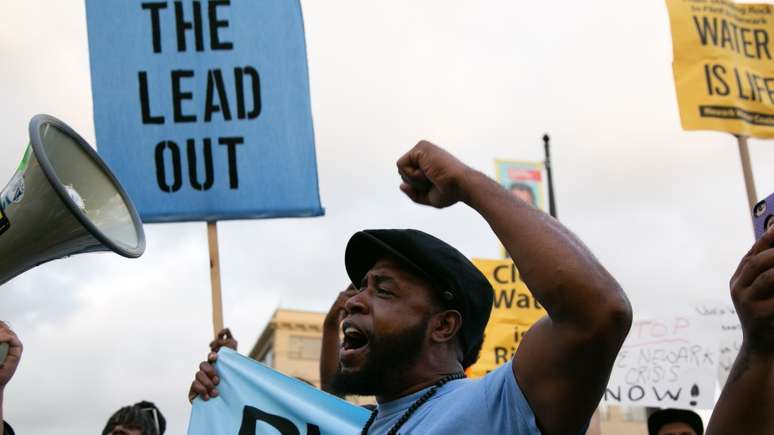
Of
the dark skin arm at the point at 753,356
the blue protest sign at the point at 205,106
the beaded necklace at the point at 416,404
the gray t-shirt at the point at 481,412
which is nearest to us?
the dark skin arm at the point at 753,356

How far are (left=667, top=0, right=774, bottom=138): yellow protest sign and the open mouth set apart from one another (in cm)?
459

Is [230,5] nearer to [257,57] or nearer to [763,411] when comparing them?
[257,57]

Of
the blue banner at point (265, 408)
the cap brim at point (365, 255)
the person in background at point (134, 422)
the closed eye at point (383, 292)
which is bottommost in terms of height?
the person in background at point (134, 422)

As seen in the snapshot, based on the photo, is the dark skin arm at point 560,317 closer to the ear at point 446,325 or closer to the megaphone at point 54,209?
the ear at point 446,325

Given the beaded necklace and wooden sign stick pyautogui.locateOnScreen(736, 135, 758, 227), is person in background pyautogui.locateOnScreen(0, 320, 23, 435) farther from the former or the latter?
wooden sign stick pyautogui.locateOnScreen(736, 135, 758, 227)

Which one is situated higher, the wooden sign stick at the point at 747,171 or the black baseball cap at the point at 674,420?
the wooden sign stick at the point at 747,171

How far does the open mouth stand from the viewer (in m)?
2.20

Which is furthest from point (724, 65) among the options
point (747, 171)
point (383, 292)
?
point (383, 292)

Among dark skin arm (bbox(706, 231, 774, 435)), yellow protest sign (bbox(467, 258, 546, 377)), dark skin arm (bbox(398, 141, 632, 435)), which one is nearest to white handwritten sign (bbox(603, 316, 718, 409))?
yellow protest sign (bbox(467, 258, 546, 377))

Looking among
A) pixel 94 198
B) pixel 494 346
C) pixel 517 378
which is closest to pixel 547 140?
pixel 494 346

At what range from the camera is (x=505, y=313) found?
753 cm

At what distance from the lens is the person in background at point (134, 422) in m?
3.99

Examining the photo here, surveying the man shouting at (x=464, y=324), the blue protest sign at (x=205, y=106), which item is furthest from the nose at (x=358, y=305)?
the blue protest sign at (x=205, y=106)

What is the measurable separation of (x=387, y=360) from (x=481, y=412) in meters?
0.46
